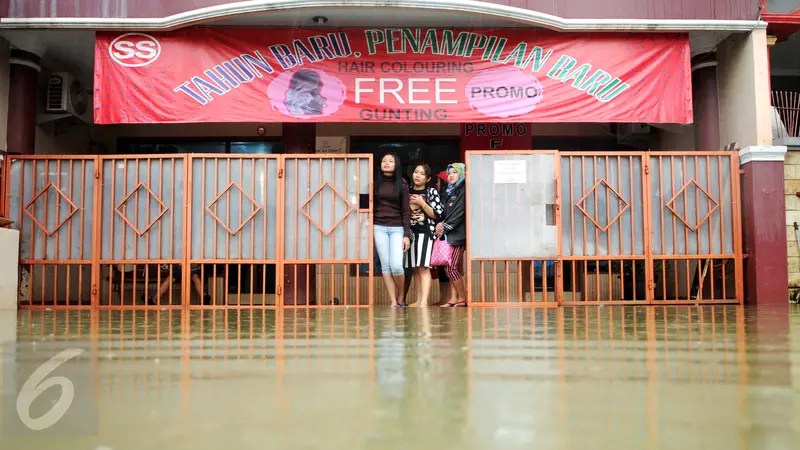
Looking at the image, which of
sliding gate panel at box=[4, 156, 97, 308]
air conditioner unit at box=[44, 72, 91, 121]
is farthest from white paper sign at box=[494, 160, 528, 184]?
air conditioner unit at box=[44, 72, 91, 121]

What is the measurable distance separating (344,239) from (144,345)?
4673mm

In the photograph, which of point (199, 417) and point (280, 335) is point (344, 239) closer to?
point (280, 335)

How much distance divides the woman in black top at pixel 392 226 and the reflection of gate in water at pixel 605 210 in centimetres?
77

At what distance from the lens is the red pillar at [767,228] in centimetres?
760

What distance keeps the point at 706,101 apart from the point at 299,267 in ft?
19.1

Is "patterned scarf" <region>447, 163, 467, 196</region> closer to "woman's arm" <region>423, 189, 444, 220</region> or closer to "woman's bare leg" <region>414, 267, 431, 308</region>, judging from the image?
"woman's arm" <region>423, 189, 444, 220</region>

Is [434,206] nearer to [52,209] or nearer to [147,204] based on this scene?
[147,204]

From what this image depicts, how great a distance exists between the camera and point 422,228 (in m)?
7.73

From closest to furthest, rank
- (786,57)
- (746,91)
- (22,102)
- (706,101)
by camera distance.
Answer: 1. (746,91)
2. (22,102)
3. (706,101)
4. (786,57)

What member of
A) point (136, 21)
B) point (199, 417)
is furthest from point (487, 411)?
point (136, 21)

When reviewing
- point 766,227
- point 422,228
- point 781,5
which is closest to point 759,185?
point 766,227

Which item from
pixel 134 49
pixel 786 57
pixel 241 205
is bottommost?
pixel 241 205

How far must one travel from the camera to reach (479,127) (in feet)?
34.1

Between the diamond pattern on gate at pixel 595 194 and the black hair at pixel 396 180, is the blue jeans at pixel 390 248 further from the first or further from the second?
the diamond pattern on gate at pixel 595 194
